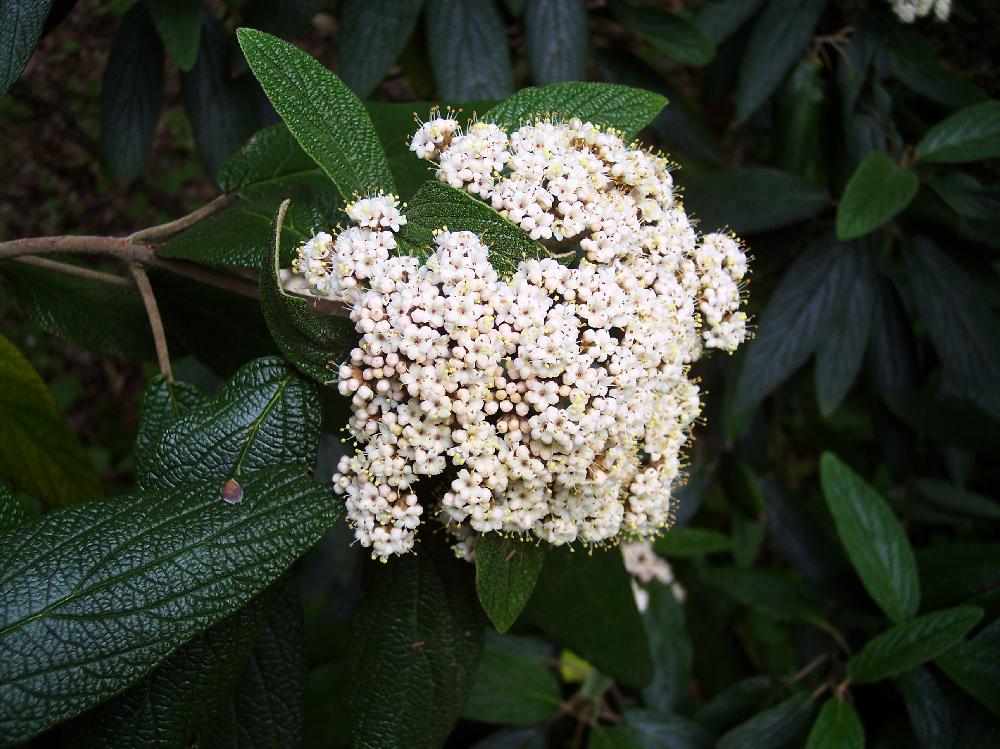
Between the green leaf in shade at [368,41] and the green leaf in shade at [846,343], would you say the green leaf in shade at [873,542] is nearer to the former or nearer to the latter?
the green leaf in shade at [846,343]

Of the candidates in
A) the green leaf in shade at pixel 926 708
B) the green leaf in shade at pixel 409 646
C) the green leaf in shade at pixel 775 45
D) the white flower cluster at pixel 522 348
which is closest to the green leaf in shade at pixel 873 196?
the green leaf in shade at pixel 775 45

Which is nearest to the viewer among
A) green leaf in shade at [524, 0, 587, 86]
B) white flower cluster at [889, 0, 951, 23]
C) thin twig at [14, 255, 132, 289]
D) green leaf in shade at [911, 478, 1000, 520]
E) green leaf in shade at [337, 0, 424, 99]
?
thin twig at [14, 255, 132, 289]

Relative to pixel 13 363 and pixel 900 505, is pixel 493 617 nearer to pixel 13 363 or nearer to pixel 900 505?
pixel 13 363

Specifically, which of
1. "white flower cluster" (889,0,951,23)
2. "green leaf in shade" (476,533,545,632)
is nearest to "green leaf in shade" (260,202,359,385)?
"green leaf in shade" (476,533,545,632)

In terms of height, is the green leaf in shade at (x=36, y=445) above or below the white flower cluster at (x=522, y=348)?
below

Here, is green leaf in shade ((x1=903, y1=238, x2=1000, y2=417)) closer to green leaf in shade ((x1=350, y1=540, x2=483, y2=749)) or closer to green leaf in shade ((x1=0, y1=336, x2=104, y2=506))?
green leaf in shade ((x1=350, y1=540, x2=483, y2=749))

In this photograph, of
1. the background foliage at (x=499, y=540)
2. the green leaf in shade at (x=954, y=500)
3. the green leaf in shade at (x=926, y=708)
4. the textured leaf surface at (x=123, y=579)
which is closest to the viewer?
the textured leaf surface at (x=123, y=579)
